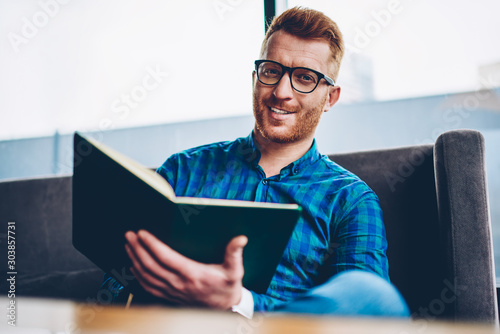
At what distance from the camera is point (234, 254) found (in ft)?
2.04

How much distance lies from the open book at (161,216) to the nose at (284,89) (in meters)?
0.62

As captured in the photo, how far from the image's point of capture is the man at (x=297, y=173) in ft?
3.30

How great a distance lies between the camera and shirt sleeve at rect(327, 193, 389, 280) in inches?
38.1

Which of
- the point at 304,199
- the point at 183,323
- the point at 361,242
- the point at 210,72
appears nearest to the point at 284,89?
the point at 304,199

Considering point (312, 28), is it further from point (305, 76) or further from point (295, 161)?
point (295, 161)

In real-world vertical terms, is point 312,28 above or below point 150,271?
above

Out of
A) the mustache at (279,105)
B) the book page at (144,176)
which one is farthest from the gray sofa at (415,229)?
the book page at (144,176)

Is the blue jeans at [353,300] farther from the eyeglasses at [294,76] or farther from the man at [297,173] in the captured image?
the eyeglasses at [294,76]

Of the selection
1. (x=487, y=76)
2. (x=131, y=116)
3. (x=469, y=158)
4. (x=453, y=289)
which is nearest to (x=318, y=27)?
(x=469, y=158)

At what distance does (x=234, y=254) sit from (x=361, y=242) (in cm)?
50

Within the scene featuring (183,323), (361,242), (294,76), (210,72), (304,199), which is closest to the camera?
(183,323)

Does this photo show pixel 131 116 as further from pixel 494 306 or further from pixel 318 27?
pixel 494 306

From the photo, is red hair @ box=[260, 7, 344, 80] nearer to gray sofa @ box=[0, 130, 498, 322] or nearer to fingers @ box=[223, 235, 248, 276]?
gray sofa @ box=[0, 130, 498, 322]

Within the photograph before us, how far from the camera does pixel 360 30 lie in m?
1.83
